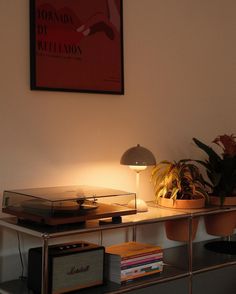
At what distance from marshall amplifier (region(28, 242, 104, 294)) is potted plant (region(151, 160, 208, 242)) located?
0.63 metres

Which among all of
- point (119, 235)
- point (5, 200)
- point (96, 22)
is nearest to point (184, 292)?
point (119, 235)

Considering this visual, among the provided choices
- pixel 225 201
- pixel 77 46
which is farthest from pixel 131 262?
pixel 77 46

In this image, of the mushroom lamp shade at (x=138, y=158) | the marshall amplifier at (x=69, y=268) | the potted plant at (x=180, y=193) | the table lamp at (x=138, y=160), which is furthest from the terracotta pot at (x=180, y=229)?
the marshall amplifier at (x=69, y=268)

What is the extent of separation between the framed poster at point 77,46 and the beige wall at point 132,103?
0.18ft

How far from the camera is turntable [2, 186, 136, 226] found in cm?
211

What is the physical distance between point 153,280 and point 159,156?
0.89 meters

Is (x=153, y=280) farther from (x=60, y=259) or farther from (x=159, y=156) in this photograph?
(x=159, y=156)

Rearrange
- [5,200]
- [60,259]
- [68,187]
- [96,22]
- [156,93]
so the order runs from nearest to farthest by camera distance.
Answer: [60,259] < [5,200] < [68,187] < [96,22] < [156,93]

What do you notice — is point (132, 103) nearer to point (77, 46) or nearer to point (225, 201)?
point (77, 46)

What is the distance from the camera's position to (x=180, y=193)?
2.79 metres

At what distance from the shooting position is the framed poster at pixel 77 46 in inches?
97.3

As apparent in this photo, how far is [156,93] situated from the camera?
9.84 ft

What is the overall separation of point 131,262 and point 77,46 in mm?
1136

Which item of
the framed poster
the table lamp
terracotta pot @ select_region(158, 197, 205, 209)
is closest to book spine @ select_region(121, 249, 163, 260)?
the table lamp
